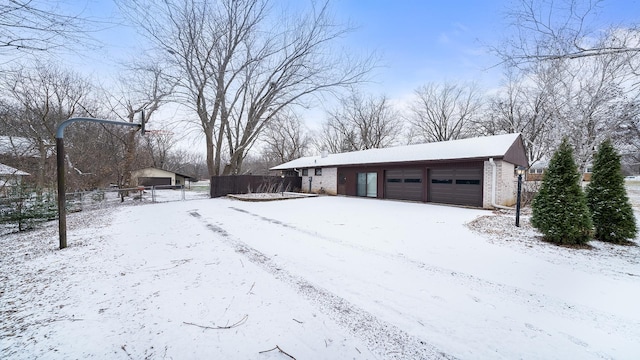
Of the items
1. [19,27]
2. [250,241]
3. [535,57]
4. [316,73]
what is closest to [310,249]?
[250,241]

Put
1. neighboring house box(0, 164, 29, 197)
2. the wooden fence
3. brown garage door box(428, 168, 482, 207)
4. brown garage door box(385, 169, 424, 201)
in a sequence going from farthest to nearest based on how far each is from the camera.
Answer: the wooden fence → brown garage door box(385, 169, 424, 201) → brown garage door box(428, 168, 482, 207) → neighboring house box(0, 164, 29, 197)

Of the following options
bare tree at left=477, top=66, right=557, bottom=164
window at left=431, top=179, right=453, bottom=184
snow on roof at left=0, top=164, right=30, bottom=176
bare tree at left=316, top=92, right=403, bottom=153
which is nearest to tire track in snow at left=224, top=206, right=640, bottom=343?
window at left=431, top=179, right=453, bottom=184

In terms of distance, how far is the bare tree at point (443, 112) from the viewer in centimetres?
2661

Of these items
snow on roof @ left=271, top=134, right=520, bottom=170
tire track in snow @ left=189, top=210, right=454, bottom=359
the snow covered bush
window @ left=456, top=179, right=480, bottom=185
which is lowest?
tire track in snow @ left=189, top=210, right=454, bottom=359

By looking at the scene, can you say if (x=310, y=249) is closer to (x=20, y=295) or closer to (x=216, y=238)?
(x=216, y=238)

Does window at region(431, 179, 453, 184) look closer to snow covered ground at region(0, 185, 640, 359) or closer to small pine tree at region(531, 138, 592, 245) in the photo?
small pine tree at region(531, 138, 592, 245)

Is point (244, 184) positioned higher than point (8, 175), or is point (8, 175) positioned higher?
point (8, 175)

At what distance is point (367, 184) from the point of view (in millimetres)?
15984

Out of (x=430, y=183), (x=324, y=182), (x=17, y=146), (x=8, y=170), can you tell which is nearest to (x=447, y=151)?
(x=430, y=183)

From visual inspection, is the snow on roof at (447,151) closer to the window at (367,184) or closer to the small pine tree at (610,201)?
the window at (367,184)

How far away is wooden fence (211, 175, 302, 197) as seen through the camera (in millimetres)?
16922

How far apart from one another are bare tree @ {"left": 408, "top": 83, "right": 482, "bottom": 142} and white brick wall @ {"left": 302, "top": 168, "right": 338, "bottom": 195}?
18.0 meters

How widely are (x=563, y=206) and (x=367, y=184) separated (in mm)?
10890

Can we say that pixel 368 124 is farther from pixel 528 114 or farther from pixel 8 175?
pixel 8 175
